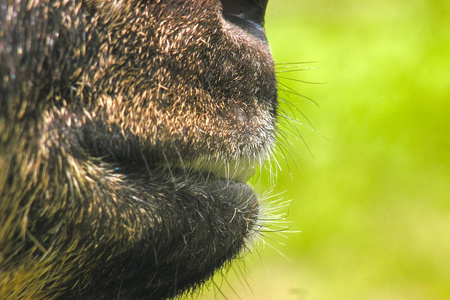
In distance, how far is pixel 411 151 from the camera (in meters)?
5.36

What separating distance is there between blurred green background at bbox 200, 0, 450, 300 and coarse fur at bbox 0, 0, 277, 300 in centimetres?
311

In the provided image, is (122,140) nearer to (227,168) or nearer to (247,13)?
(227,168)

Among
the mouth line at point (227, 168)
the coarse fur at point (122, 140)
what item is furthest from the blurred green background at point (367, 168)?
the coarse fur at point (122, 140)

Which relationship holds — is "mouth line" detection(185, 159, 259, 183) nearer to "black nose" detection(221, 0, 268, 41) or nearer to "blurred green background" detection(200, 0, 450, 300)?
"black nose" detection(221, 0, 268, 41)

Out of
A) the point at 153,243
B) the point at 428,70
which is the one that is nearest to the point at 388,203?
the point at 428,70

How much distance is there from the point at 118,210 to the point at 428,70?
4527 millimetres

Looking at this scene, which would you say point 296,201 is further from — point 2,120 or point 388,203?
point 2,120

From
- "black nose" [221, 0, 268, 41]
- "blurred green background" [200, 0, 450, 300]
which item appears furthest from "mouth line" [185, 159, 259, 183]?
"blurred green background" [200, 0, 450, 300]

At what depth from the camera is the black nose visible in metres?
1.64

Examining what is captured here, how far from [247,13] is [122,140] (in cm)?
47

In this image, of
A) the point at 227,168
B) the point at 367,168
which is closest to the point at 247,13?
→ the point at 227,168

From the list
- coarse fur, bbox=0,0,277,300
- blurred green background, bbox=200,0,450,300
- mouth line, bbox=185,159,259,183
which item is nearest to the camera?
coarse fur, bbox=0,0,277,300

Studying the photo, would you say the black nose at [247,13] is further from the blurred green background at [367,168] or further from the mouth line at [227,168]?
the blurred green background at [367,168]

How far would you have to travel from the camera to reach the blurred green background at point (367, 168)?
Answer: 4840 millimetres
